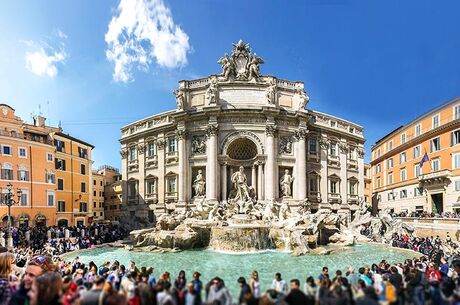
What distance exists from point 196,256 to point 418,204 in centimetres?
3292

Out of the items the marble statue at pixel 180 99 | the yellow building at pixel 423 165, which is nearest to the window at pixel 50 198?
the marble statue at pixel 180 99

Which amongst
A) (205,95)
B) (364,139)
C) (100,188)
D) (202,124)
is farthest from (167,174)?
(100,188)

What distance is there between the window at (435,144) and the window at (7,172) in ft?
159

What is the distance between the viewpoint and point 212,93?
3086 centimetres

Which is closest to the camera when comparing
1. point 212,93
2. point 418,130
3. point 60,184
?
point 212,93

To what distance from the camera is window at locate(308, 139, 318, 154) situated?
1352 inches

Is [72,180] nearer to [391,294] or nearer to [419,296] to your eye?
[391,294]

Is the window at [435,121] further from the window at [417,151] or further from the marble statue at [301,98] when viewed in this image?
the marble statue at [301,98]

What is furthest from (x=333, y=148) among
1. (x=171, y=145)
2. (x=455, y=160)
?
(x=171, y=145)

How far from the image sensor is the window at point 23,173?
31.5m

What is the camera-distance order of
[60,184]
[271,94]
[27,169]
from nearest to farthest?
[271,94] < [27,169] < [60,184]

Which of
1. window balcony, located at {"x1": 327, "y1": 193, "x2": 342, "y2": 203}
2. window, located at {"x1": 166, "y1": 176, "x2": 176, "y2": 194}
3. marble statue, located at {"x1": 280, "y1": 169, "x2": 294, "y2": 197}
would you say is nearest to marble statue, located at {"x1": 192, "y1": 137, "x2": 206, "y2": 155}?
window, located at {"x1": 166, "y1": 176, "x2": 176, "y2": 194}

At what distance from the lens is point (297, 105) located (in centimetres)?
3253

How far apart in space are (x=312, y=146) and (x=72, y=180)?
31911 millimetres
